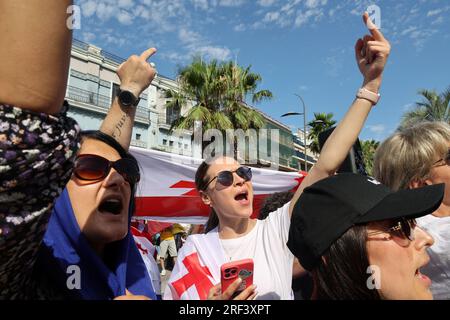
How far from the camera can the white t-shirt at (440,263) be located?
1.76m

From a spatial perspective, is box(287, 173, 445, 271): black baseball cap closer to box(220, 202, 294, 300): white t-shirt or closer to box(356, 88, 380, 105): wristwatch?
box(220, 202, 294, 300): white t-shirt

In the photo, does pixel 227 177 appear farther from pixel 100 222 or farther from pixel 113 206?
pixel 100 222

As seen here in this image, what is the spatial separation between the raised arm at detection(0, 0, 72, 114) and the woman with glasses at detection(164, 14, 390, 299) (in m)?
1.31

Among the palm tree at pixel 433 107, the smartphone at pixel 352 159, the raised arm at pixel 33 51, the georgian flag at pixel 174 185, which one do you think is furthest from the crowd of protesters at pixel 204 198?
the palm tree at pixel 433 107

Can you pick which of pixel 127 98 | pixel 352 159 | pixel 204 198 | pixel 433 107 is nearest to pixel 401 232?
pixel 352 159

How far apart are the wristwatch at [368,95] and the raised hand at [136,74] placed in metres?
1.37

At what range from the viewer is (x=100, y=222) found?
61.9 inches

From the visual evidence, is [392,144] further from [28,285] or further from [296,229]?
[28,285]

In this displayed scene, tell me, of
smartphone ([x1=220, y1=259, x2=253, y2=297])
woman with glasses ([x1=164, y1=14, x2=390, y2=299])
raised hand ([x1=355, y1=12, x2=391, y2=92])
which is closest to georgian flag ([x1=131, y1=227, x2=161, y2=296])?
woman with glasses ([x1=164, y1=14, x2=390, y2=299])

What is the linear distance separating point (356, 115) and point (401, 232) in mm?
988

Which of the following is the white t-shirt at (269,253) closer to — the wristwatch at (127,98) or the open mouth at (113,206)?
the open mouth at (113,206)

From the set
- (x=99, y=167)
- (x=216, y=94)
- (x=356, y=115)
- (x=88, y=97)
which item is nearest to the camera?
(x=99, y=167)

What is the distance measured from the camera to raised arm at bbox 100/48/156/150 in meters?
1.93

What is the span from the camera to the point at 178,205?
5453 mm
